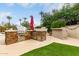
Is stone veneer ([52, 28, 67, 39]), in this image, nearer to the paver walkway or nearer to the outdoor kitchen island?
the paver walkway

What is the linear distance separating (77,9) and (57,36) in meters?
0.68

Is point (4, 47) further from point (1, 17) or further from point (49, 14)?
point (49, 14)

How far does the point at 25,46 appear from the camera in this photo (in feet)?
14.4

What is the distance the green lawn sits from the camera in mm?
4297

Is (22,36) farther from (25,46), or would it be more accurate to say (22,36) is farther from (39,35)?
(39,35)

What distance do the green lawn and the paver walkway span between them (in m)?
0.09

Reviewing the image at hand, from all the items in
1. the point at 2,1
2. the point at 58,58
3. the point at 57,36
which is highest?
the point at 2,1

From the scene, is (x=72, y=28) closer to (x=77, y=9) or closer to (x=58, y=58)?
(x=77, y=9)

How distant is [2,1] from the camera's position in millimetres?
4340

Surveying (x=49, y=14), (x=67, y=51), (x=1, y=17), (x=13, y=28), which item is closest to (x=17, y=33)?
(x=13, y=28)

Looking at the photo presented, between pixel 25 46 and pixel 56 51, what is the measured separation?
2.05 feet

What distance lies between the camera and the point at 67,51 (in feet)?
14.3

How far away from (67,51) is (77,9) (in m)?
0.87

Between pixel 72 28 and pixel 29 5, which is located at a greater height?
pixel 29 5
